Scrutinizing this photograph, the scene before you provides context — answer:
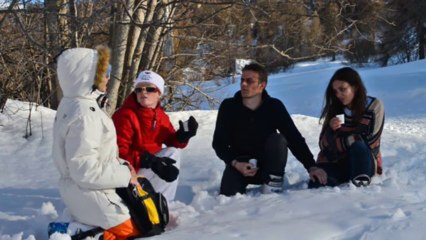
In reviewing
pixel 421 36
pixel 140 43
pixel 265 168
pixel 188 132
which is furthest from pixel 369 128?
pixel 421 36

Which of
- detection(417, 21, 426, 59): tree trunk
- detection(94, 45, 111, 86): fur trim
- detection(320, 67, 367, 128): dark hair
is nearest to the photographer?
detection(94, 45, 111, 86): fur trim

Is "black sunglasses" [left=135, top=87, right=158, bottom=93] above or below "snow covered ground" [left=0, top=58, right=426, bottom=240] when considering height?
above

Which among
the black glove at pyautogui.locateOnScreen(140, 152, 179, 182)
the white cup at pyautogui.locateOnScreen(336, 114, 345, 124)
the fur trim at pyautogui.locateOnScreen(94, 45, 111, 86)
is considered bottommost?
the black glove at pyautogui.locateOnScreen(140, 152, 179, 182)

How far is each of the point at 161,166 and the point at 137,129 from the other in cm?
47

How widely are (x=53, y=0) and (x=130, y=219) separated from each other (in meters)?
3.68

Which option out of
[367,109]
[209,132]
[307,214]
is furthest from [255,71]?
[209,132]

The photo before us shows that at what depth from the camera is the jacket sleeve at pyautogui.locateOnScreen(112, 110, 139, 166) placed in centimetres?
410

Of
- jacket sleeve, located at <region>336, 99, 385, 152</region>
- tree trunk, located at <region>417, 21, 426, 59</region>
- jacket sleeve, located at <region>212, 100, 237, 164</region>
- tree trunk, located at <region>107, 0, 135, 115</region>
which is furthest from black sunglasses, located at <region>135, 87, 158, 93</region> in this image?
tree trunk, located at <region>417, 21, 426, 59</region>

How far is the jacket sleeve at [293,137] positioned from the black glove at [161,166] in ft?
3.73

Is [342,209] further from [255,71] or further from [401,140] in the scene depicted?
[401,140]

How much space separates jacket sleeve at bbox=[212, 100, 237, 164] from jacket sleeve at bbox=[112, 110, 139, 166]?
32.5 inches

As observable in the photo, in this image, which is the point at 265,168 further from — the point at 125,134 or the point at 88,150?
the point at 88,150

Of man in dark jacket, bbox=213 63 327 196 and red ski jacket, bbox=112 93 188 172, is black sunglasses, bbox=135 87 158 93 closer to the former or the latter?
red ski jacket, bbox=112 93 188 172

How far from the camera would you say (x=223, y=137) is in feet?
15.4
